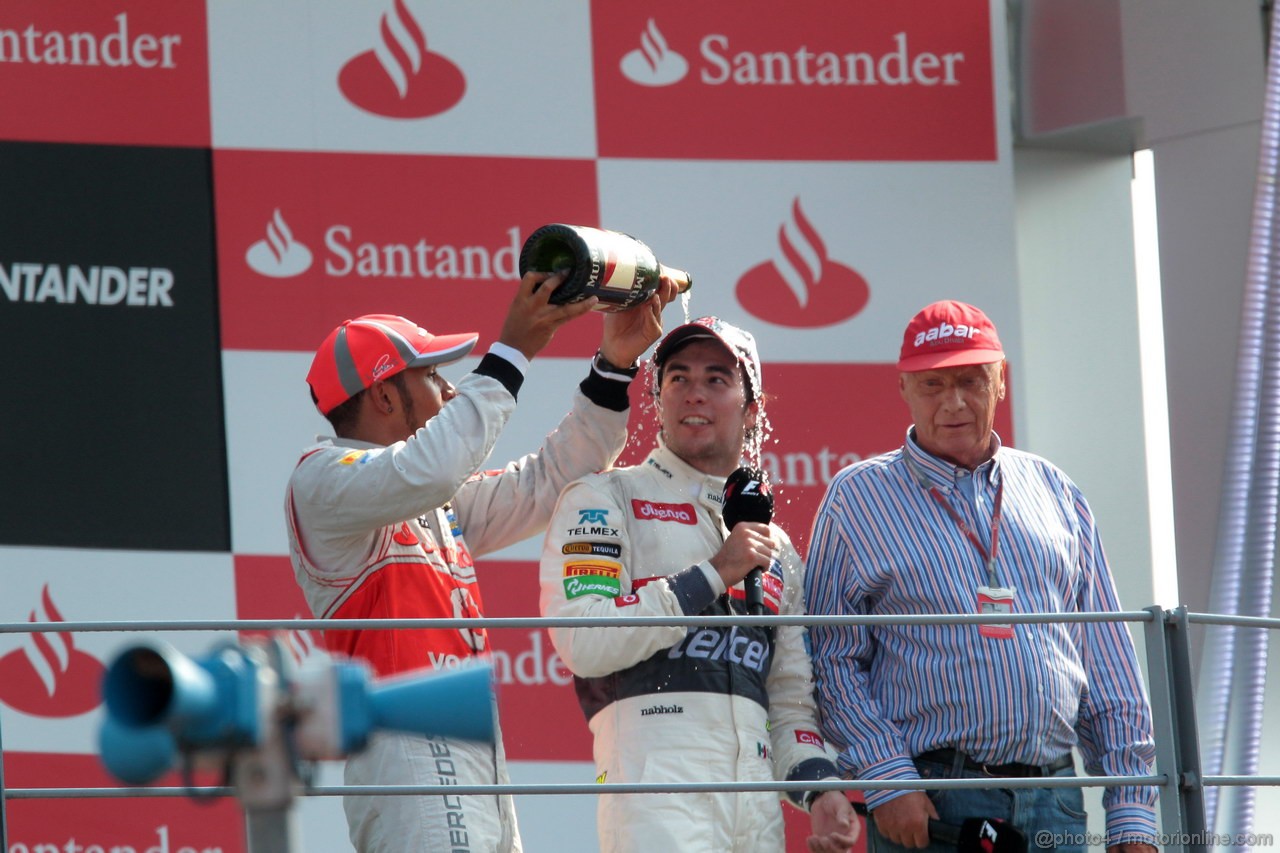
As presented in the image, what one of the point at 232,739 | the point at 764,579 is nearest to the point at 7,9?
the point at 764,579

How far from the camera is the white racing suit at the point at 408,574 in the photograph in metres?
2.39

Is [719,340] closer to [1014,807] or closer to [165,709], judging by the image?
[1014,807]

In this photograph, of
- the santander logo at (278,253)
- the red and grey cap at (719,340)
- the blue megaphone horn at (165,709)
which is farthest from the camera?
the santander logo at (278,253)

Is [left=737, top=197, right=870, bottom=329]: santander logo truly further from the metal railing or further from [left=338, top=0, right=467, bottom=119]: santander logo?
the metal railing

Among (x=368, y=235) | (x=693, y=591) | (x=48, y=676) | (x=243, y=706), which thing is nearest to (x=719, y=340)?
(x=693, y=591)

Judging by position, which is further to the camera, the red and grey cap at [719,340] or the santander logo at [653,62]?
the santander logo at [653,62]

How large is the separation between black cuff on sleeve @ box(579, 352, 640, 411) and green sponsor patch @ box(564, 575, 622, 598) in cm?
36

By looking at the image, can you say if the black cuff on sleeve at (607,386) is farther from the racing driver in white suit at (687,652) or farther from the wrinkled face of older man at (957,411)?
the wrinkled face of older man at (957,411)

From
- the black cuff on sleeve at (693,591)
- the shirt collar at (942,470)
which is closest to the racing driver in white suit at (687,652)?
the black cuff on sleeve at (693,591)

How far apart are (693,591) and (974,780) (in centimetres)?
42

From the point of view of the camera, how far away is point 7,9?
12.4 feet

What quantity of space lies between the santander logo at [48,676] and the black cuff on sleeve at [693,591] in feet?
5.23

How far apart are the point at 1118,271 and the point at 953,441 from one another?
1.85 meters

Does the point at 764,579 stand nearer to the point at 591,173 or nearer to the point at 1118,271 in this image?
the point at 591,173
